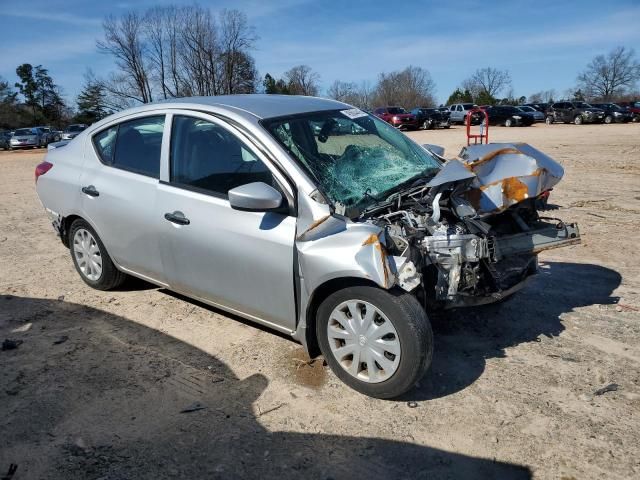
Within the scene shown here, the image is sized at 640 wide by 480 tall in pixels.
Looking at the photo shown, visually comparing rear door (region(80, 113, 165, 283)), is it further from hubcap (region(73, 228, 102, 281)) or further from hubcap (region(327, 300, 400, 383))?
hubcap (region(327, 300, 400, 383))

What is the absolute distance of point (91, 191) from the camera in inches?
179

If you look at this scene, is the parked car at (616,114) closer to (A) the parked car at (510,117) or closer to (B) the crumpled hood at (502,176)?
(A) the parked car at (510,117)

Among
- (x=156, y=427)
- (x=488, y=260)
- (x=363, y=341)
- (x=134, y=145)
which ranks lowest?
(x=156, y=427)

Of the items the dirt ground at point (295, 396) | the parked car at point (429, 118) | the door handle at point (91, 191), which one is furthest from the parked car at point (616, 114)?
the door handle at point (91, 191)

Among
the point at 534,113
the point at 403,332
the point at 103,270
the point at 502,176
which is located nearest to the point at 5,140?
the point at 534,113

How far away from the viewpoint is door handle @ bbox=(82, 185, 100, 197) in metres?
4.51

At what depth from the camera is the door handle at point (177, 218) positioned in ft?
12.3

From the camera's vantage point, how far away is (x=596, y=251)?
5.79 meters

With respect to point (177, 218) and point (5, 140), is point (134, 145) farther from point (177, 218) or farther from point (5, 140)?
point (5, 140)

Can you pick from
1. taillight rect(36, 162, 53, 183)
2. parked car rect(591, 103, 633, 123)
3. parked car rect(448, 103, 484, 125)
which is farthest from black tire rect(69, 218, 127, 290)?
parked car rect(448, 103, 484, 125)

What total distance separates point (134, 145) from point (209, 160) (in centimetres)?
95

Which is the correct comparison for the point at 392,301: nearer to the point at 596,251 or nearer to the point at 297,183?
the point at 297,183

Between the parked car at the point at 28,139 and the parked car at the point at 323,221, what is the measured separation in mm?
36149

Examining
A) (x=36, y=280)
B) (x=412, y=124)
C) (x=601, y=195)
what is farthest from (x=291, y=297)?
(x=412, y=124)
